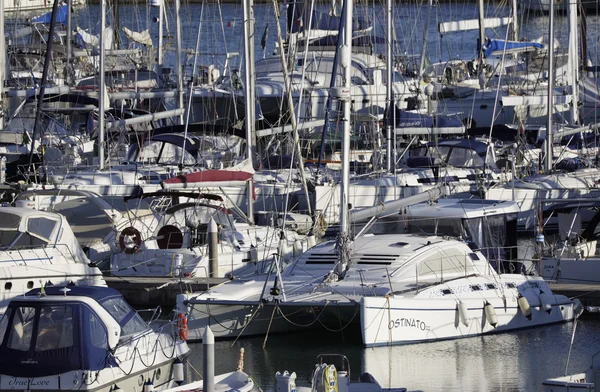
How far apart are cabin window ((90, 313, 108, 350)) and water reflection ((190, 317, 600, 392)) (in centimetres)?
361

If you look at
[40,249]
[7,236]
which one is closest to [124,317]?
[40,249]

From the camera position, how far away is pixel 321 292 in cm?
1958

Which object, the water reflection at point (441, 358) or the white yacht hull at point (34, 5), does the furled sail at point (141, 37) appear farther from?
the water reflection at point (441, 358)

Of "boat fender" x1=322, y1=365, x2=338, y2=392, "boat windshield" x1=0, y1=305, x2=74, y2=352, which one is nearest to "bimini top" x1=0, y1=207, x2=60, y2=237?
"boat windshield" x1=0, y1=305, x2=74, y2=352

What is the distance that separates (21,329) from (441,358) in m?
6.82

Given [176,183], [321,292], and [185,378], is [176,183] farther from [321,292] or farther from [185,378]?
[185,378]

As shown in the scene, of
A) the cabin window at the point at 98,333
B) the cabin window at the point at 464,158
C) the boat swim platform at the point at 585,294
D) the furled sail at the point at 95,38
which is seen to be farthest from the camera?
the furled sail at the point at 95,38

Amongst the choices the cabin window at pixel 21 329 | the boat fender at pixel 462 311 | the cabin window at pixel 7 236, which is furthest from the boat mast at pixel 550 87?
the cabin window at pixel 21 329

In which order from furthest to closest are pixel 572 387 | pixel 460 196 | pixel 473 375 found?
pixel 460 196
pixel 473 375
pixel 572 387

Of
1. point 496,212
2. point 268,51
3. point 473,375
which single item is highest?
point 268,51

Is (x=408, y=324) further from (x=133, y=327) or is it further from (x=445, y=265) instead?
(x=133, y=327)

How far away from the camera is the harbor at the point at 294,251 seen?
48.6ft

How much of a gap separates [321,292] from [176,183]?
690 cm

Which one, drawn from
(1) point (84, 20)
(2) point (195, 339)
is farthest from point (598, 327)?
(1) point (84, 20)
